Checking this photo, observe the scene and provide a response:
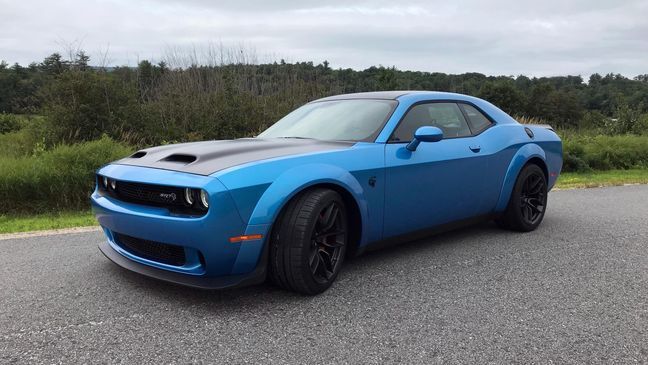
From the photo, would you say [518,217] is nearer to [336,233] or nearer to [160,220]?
[336,233]

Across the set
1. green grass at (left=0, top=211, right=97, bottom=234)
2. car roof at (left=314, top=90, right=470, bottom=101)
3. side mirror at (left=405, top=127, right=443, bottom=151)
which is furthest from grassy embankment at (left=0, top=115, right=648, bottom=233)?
side mirror at (left=405, top=127, right=443, bottom=151)

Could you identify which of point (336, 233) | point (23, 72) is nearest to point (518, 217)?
point (336, 233)

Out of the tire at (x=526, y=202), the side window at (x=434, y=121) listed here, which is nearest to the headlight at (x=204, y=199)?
the side window at (x=434, y=121)

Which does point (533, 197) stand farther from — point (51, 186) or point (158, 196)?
point (51, 186)

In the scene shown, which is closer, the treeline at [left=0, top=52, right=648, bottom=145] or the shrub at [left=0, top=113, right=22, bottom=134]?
the treeline at [left=0, top=52, right=648, bottom=145]

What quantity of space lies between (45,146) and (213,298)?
8.52 meters

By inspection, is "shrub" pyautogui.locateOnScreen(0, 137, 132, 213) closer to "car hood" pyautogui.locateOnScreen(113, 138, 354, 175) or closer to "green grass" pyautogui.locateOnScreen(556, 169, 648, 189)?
"car hood" pyautogui.locateOnScreen(113, 138, 354, 175)

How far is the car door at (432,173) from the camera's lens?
13.4ft

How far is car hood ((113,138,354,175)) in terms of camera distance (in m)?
3.35

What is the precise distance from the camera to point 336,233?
366 cm

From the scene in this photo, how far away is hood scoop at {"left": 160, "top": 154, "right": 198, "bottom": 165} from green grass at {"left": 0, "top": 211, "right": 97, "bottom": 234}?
10.6 feet

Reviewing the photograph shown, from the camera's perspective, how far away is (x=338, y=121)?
4.47 m

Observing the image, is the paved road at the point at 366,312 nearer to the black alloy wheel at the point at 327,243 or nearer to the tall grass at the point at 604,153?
the black alloy wheel at the point at 327,243

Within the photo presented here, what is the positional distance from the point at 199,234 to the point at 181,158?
718mm
